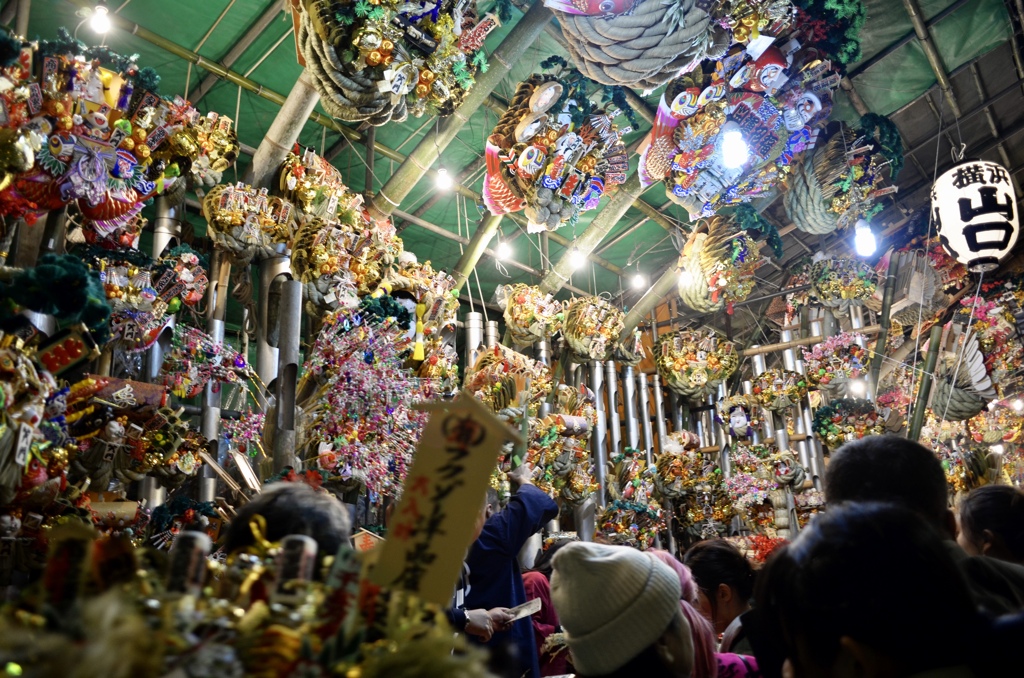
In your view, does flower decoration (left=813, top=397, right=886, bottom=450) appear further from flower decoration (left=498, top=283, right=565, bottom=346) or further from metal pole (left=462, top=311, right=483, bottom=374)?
metal pole (left=462, top=311, right=483, bottom=374)

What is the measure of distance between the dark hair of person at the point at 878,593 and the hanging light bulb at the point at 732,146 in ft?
18.1

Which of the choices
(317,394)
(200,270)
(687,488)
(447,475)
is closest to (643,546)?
(687,488)

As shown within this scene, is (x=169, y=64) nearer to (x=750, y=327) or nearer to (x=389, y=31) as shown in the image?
(x=389, y=31)

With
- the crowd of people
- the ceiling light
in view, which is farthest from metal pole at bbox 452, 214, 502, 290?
the ceiling light

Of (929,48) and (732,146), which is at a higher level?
(929,48)

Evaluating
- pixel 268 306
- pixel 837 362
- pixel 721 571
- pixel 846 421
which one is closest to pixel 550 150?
pixel 268 306

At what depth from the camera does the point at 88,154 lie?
2.69m

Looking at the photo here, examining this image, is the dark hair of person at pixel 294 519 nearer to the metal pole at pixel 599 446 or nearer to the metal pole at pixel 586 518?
the metal pole at pixel 586 518

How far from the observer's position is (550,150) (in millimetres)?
5184

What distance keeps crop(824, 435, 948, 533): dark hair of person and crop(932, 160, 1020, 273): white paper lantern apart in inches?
174

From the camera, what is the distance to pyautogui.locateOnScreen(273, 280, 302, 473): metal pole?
3719 mm

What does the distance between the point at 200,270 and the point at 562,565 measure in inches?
113

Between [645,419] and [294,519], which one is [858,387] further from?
[294,519]

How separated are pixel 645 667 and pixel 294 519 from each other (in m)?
0.69
